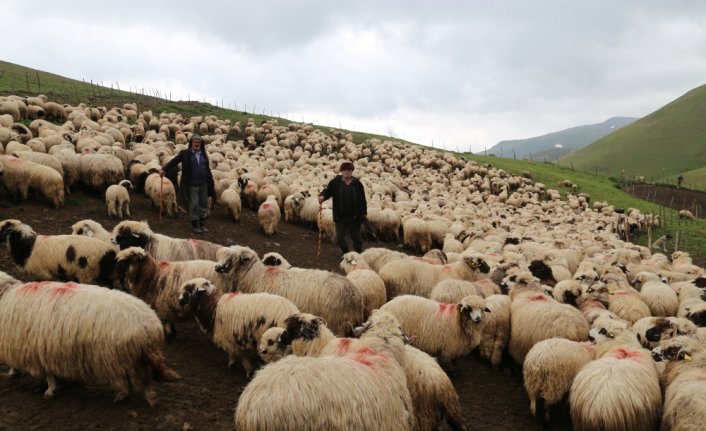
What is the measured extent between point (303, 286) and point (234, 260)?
118cm

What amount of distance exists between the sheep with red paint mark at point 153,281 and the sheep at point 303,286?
2.26 feet

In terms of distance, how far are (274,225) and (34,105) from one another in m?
15.0

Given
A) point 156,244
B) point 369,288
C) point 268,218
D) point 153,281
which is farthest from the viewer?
point 268,218

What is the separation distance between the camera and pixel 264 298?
600 centimetres

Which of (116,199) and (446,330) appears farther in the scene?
(116,199)

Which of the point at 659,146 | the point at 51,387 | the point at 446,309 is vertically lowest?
the point at 51,387

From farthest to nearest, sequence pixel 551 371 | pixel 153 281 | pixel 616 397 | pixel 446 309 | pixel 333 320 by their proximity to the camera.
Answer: pixel 446 309, pixel 333 320, pixel 153 281, pixel 551 371, pixel 616 397

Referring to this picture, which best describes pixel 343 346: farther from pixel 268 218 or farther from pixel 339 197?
pixel 268 218

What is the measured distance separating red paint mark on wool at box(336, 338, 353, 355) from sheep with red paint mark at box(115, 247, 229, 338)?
2745 millimetres

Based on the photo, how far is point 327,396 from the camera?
135 inches

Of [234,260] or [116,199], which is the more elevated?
[234,260]

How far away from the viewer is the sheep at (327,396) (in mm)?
3275

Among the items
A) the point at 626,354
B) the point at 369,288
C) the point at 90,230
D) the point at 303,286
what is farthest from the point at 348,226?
the point at 626,354

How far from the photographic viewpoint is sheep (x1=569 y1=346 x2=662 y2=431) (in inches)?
184
